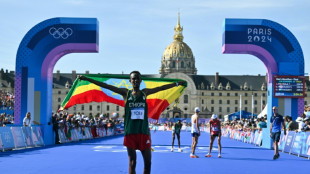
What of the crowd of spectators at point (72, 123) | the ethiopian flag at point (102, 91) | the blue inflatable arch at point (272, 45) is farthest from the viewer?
the crowd of spectators at point (72, 123)

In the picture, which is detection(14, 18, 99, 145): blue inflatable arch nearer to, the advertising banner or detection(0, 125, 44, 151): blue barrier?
detection(0, 125, 44, 151): blue barrier

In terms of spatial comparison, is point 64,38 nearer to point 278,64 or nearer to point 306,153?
point 278,64

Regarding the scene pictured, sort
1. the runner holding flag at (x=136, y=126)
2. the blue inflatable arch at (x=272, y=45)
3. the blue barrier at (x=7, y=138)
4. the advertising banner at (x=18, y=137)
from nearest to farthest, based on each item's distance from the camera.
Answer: the runner holding flag at (x=136, y=126), the blue barrier at (x=7, y=138), the advertising banner at (x=18, y=137), the blue inflatable arch at (x=272, y=45)

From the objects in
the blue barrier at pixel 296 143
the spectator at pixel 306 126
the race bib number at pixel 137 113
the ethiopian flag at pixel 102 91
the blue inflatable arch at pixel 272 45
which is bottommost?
the blue barrier at pixel 296 143

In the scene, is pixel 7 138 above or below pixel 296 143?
above

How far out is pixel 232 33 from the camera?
26281mm

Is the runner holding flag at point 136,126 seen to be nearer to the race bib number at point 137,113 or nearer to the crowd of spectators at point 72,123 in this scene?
the race bib number at point 137,113

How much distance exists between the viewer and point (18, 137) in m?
22.5

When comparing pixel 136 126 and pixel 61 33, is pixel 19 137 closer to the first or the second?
pixel 61 33

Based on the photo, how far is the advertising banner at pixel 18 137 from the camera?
2212cm

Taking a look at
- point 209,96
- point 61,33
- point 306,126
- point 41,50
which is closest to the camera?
point 306,126

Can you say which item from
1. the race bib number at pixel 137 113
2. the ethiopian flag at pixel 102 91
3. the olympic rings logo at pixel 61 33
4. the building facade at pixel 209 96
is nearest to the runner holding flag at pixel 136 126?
the race bib number at pixel 137 113

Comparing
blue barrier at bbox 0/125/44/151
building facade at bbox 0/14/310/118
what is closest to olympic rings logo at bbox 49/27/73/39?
blue barrier at bbox 0/125/44/151

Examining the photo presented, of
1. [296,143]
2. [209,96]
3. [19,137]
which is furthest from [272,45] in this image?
[209,96]
